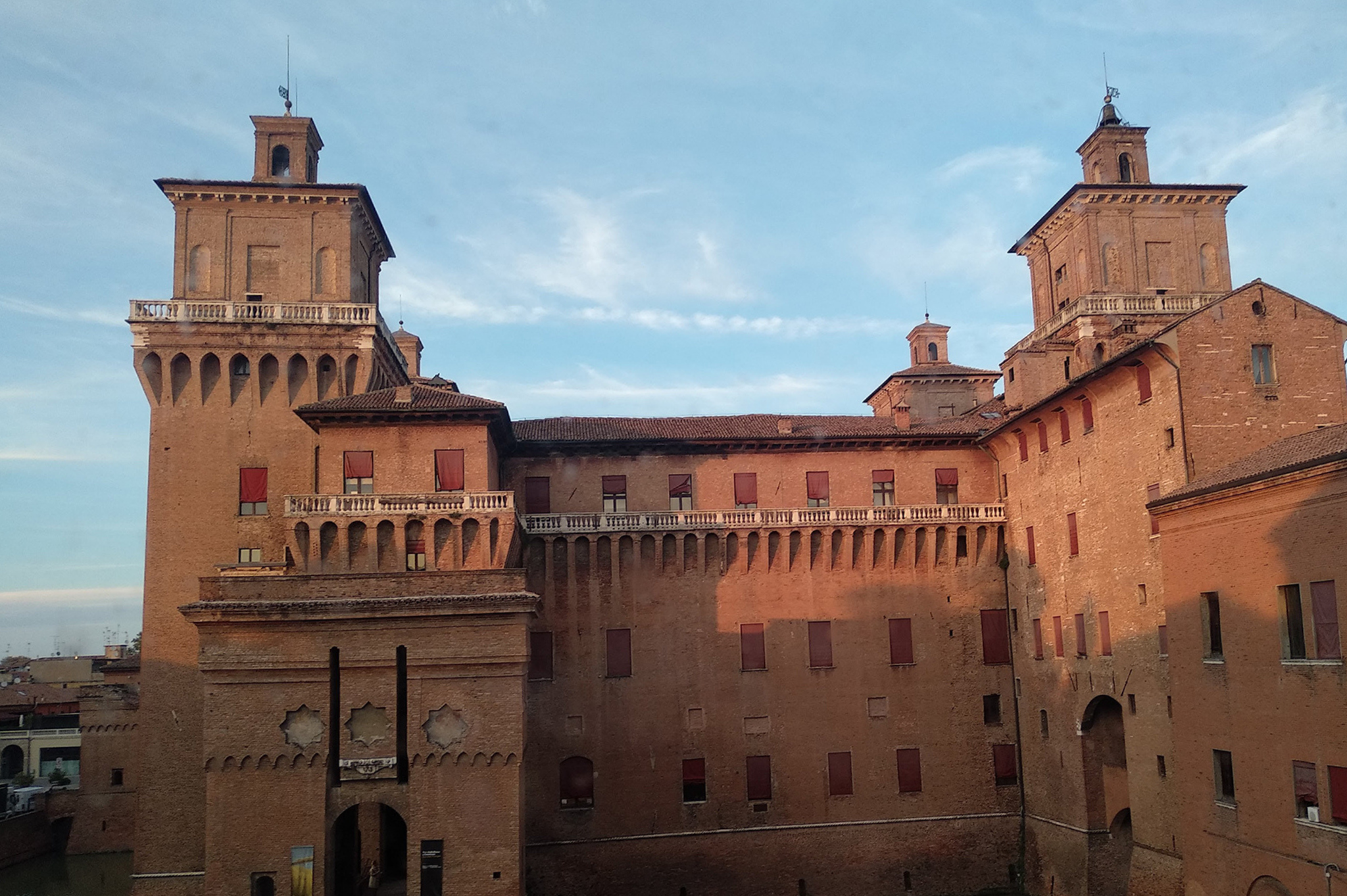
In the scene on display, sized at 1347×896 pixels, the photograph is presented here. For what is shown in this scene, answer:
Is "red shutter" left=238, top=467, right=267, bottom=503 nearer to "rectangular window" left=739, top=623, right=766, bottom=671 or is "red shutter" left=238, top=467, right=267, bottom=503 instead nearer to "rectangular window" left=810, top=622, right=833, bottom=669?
"rectangular window" left=739, top=623, right=766, bottom=671

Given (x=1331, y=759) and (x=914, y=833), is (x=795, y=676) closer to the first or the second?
(x=914, y=833)

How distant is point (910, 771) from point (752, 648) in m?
7.60

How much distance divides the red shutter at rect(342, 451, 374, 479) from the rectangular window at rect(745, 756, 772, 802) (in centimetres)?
1763

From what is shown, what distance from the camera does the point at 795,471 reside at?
144ft

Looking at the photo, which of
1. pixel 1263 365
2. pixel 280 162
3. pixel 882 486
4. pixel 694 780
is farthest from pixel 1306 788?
pixel 280 162

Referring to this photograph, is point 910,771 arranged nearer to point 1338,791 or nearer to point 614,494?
point 614,494

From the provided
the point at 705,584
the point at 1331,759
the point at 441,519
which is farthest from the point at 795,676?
the point at 1331,759

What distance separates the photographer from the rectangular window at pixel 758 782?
40.7 meters

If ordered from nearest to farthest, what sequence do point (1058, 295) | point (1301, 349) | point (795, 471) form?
point (1301, 349)
point (795, 471)
point (1058, 295)

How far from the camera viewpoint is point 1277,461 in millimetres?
26734

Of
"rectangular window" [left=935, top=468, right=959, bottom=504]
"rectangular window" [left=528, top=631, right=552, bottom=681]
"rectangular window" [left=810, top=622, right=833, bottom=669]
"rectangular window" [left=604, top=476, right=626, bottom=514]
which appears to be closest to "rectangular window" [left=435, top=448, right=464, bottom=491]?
"rectangular window" [left=528, top=631, right=552, bottom=681]

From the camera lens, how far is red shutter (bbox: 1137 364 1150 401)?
32.5m

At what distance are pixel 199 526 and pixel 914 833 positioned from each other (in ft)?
93.9

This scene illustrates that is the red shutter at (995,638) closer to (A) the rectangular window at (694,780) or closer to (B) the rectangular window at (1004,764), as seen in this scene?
(B) the rectangular window at (1004,764)
